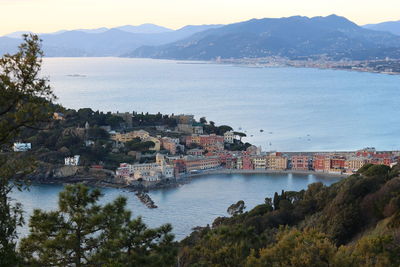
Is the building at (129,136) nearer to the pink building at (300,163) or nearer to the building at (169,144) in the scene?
the building at (169,144)

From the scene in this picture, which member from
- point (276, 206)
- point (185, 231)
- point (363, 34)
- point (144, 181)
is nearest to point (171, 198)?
point (144, 181)

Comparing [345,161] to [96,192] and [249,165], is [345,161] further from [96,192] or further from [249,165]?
[96,192]

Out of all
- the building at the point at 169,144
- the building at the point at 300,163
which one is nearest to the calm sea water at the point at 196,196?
the building at the point at 300,163

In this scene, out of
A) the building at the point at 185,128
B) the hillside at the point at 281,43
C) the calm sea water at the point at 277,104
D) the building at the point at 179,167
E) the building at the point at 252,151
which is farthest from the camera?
the hillside at the point at 281,43

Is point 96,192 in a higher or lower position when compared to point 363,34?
lower

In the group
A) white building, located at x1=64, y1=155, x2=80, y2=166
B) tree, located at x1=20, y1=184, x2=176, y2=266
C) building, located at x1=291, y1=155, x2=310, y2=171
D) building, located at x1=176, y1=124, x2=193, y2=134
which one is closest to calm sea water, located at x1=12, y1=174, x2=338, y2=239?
building, located at x1=291, y1=155, x2=310, y2=171

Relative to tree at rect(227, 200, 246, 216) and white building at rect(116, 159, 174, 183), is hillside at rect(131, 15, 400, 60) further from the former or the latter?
tree at rect(227, 200, 246, 216)

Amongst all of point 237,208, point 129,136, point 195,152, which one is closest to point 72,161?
point 129,136
